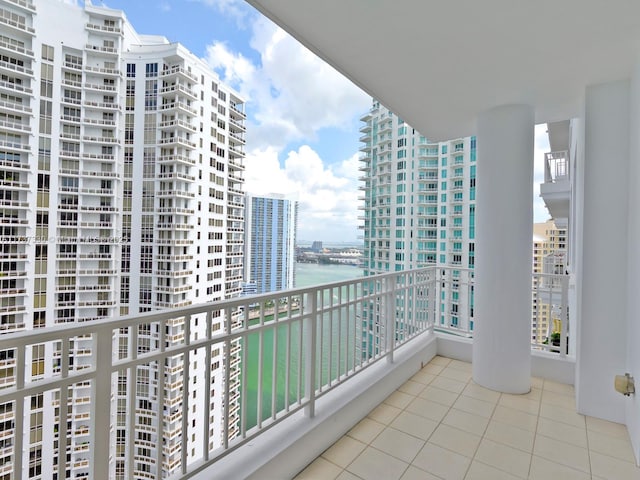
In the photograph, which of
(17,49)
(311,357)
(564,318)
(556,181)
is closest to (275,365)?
(311,357)

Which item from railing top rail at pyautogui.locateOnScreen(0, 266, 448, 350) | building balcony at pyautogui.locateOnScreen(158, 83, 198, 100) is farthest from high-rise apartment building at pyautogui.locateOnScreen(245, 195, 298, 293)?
railing top rail at pyautogui.locateOnScreen(0, 266, 448, 350)

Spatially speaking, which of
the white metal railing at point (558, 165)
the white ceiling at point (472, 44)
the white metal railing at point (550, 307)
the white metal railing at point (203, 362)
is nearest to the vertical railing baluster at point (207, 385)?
the white metal railing at point (203, 362)

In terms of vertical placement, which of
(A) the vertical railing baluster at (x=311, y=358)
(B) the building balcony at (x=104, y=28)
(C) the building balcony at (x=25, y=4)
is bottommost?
(A) the vertical railing baluster at (x=311, y=358)

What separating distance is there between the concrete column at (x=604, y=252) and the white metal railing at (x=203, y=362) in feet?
2.42

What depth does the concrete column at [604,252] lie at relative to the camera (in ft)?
7.43

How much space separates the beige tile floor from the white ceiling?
2685 mm

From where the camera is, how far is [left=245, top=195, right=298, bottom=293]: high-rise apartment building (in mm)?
4941

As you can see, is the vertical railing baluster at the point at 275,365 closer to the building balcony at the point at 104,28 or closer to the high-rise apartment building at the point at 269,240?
the high-rise apartment building at the point at 269,240

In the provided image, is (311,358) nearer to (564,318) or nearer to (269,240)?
(564,318)

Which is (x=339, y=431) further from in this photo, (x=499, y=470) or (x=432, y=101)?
(x=432, y=101)

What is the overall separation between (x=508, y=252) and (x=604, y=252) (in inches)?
25.8

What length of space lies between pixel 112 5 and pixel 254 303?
230 inches

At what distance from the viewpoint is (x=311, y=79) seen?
7668 mm

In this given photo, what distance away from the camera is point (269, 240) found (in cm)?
550
